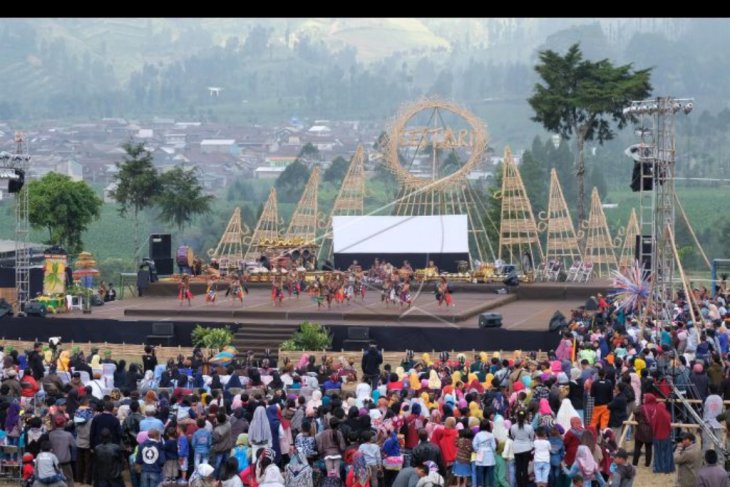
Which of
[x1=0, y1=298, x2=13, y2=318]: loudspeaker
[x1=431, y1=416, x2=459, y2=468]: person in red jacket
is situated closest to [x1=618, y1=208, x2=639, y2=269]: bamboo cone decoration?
[x1=0, y1=298, x2=13, y2=318]: loudspeaker

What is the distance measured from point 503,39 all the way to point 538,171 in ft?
413

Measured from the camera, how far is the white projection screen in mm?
31922

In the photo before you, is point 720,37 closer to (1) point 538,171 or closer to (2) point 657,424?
(1) point 538,171

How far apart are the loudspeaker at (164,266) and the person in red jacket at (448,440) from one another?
68.3 feet

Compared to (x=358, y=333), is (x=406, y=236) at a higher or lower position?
higher

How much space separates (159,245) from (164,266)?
→ 0.85 metres

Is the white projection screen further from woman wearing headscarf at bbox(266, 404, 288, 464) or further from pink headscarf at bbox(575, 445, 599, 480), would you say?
pink headscarf at bbox(575, 445, 599, 480)

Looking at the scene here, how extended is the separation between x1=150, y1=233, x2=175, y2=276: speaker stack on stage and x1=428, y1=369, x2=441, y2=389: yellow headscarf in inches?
660

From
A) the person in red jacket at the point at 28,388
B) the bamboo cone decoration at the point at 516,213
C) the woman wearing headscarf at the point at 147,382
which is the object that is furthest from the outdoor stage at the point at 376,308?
the person in red jacket at the point at 28,388

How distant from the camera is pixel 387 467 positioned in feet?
37.4

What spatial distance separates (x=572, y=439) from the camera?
11.2 metres

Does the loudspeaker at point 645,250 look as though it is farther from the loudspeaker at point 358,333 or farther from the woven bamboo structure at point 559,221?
the woven bamboo structure at point 559,221

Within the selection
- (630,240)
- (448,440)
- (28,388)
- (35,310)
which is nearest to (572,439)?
(448,440)

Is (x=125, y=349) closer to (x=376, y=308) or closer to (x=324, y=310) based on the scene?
(x=324, y=310)
